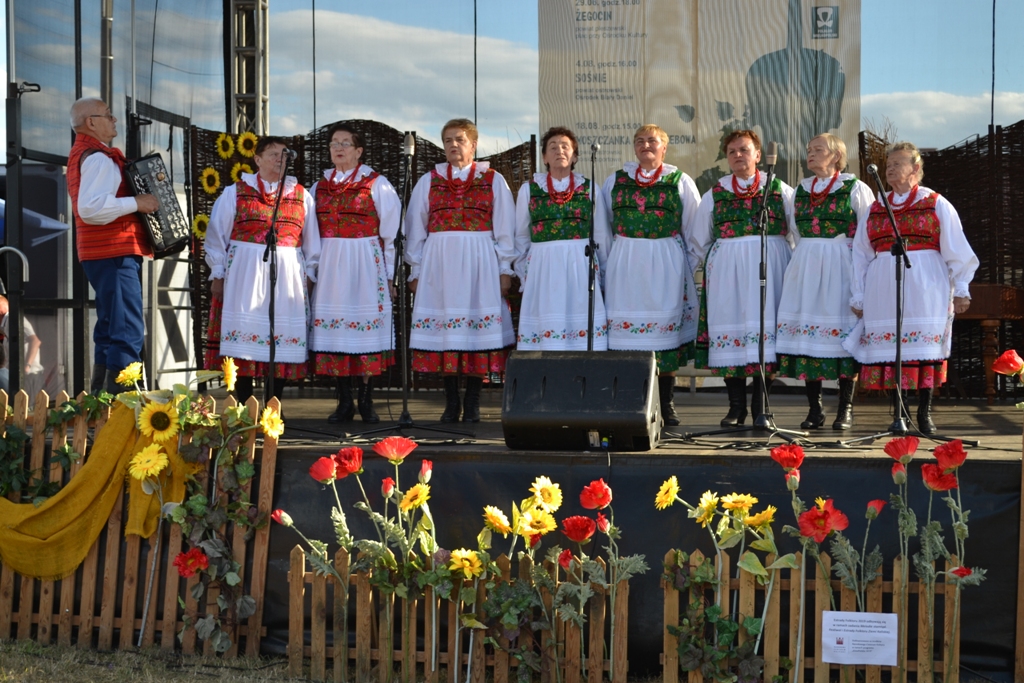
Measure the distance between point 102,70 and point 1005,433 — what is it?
4838 mm

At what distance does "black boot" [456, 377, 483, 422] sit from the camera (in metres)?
5.06

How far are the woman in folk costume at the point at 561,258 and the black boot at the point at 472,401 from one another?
13.1 inches

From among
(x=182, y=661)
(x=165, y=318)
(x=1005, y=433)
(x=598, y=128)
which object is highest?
(x=598, y=128)

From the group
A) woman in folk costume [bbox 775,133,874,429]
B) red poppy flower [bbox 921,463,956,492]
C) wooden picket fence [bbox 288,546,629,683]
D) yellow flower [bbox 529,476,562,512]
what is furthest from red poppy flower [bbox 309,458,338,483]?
woman in folk costume [bbox 775,133,874,429]

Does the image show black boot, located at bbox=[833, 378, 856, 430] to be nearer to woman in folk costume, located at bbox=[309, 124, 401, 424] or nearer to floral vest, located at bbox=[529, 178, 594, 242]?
floral vest, located at bbox=[529, 178, 594, 242]

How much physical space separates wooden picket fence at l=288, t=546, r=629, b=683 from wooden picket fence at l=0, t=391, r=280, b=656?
0.27 meters

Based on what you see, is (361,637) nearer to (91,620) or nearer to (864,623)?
(91,620)

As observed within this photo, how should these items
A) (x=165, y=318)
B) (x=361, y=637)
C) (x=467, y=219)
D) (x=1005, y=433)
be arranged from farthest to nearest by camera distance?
1. (x=165, y=318)
2. (x=467, y=219)
3. (x=1005, y=433)
4. (x=361, y=637)

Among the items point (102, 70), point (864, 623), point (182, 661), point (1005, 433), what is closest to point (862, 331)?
point (1005, 433)

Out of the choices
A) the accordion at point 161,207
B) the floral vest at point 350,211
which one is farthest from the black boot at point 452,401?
the accordion at point 161,207

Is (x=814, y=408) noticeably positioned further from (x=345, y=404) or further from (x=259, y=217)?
(x=259, y=217)

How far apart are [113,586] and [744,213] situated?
3202 mm

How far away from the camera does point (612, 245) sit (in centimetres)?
515

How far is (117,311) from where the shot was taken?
4.64 m
